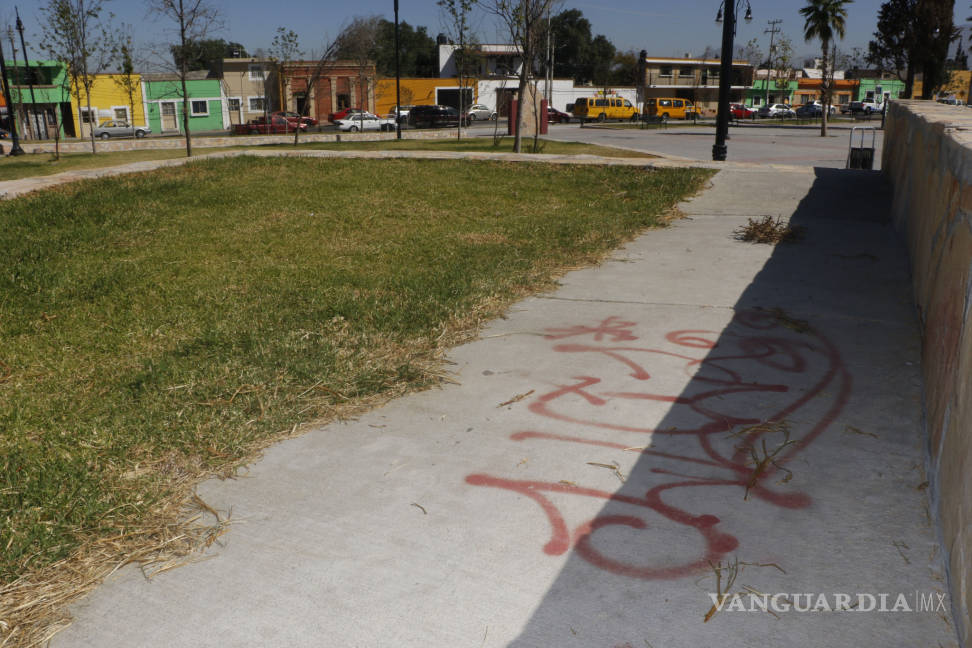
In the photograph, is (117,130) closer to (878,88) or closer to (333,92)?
(333,92)

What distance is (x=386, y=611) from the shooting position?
2.23 metres

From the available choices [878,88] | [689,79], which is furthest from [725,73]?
[878,88]

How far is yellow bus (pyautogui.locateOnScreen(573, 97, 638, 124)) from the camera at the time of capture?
187ft

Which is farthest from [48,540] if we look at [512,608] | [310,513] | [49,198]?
[49,198]

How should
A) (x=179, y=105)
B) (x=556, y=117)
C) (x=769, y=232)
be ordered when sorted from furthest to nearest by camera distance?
(x=179, y=105), (x=556, y=117), (x=769, y=232)

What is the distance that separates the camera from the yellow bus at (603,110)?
5688cm

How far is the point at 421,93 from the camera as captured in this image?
66688 mm

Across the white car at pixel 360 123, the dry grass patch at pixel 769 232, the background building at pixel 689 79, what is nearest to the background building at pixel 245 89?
the white car at pixel 360 123

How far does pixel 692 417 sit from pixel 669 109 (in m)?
61.7

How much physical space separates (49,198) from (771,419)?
8.78 meters

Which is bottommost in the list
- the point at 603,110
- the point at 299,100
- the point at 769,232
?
the point at 769,232

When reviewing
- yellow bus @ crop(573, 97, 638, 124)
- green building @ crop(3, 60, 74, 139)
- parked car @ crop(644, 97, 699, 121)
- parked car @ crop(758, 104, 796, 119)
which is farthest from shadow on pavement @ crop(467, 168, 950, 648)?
parked car @ crop(758, 104, 796, 119)

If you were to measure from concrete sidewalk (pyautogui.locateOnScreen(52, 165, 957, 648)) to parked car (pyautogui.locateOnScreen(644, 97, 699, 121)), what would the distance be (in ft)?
190

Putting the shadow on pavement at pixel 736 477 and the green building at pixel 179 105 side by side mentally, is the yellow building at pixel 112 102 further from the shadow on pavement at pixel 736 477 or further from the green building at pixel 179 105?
the shadow on pavement at pixel 736 477
